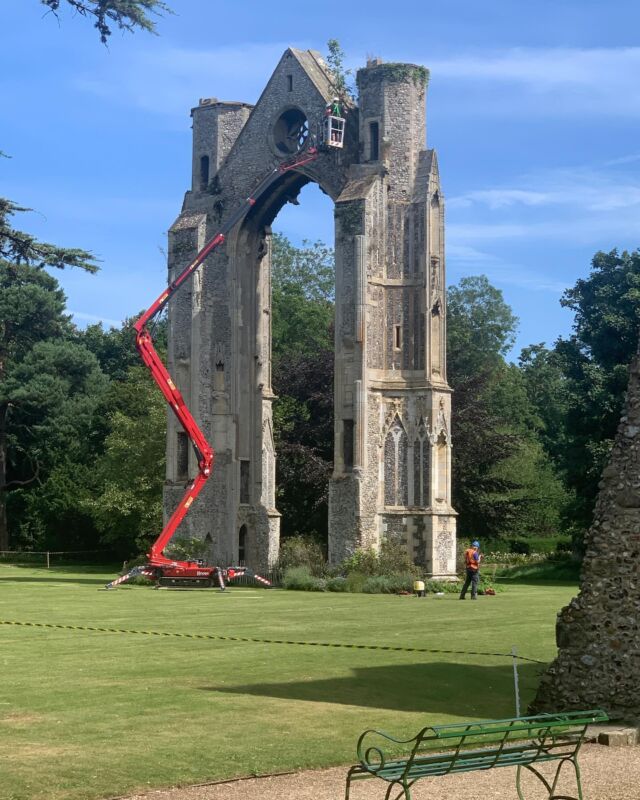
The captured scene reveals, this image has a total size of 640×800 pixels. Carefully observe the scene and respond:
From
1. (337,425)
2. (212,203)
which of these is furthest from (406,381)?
(212,203)

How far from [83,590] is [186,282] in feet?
47.5

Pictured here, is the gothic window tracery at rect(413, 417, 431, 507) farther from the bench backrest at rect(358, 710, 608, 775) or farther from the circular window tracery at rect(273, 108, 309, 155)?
the bench backrest at rect(358, 710, 608, 775)

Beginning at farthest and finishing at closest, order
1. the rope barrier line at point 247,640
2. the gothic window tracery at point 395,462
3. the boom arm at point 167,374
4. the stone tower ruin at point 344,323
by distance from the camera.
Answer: the gothic window tracery at point 395,462
the stone tower ruin at point 344,323
the boom arm at point 167,374
the rope barrier line at point 247,640

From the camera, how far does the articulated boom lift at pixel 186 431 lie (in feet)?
124

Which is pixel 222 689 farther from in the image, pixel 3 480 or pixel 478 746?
pixel 3 480

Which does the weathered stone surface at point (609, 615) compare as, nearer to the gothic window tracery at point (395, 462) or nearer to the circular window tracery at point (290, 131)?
the gothic window tracery at point (395, 462)

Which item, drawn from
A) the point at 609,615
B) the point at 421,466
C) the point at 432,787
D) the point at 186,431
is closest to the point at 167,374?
the point at 186,431

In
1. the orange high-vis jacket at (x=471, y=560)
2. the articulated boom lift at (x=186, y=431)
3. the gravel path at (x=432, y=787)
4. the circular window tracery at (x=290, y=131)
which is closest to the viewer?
the gravel path at (x=432, y=787)

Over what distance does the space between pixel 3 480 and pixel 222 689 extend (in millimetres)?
54701

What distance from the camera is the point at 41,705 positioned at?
45.0ft

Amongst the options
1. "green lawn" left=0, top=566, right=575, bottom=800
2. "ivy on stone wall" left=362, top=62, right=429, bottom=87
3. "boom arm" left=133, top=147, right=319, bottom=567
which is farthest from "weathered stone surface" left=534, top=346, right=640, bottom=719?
"ivy on stone wall" left=362, top=62, right=429, bottom=87

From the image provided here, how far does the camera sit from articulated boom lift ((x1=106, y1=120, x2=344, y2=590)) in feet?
124

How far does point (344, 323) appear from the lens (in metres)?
41.6

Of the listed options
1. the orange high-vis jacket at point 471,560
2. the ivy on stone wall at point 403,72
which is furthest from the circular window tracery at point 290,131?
the orange high-vis jacket at point 471,560
